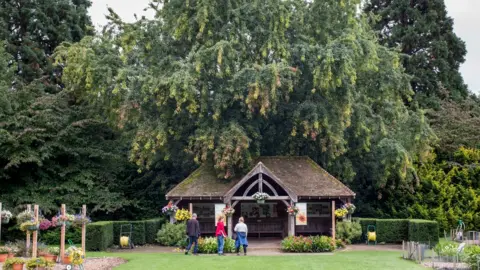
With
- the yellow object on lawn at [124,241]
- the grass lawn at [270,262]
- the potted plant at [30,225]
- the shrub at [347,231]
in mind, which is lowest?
the grass lawn at [270,262]

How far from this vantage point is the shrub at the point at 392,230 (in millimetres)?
26531

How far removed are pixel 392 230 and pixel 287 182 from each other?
5.56m

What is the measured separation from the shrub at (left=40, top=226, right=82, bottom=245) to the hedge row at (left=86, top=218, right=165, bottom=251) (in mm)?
1464

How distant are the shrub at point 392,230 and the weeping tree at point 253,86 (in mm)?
2397

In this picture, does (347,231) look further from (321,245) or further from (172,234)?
(172,234)

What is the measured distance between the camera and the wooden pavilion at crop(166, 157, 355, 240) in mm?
24547

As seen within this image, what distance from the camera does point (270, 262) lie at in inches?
728

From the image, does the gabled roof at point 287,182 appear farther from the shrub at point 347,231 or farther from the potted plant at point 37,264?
the potted plant at point 37,264

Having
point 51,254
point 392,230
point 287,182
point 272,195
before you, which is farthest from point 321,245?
point 51,254

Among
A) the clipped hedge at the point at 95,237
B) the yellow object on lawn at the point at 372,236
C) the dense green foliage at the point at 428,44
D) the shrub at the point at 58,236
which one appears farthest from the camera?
the dense green foliage at the point at 428,44

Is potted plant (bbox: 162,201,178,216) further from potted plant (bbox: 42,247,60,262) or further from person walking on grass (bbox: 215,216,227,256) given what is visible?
potted plant (bbox: 42,247,60,262)

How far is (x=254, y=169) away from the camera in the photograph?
24.3 metres

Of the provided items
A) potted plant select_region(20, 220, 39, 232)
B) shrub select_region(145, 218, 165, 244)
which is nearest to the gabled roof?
shrub select_region(145, 218, 165, 244)

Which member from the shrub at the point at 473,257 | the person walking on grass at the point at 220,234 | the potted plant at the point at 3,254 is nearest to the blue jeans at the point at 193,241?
the person walking on grass at the point at 220,234
